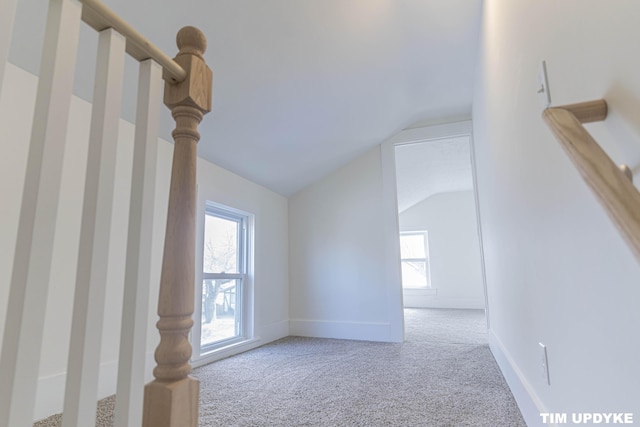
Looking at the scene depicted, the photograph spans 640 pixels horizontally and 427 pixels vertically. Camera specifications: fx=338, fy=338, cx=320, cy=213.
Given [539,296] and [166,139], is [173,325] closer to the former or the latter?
[539,296]

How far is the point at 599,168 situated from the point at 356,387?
6.35ft

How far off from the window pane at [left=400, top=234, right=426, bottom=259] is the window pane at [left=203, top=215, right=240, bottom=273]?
15.9 ft

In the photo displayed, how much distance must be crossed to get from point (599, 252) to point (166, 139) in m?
2.47

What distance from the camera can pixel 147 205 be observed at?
65 centimetres

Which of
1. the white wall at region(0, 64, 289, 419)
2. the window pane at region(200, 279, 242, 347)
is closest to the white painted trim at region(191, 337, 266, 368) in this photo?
the window pane at region(200, 279, 242, 347)

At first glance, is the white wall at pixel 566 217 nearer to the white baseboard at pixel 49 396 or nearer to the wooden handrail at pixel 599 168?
the wooden handrail at pixel 599 168

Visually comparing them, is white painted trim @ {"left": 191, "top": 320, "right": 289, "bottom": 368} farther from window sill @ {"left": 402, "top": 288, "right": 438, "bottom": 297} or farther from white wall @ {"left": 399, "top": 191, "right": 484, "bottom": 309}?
white wall @ {"left": 399, "top": 191, "right": 484, "bottom": 309}

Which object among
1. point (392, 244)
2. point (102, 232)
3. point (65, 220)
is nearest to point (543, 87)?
point (102, 232)

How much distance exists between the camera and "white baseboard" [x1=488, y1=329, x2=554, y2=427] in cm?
134

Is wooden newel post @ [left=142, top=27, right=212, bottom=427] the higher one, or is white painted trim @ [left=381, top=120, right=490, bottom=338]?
white painted trim @ [left=381, top=120, right=490, bottom=338]

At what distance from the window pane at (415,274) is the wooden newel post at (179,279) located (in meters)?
7.00

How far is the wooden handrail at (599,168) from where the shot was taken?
43 cm

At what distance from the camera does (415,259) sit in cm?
733

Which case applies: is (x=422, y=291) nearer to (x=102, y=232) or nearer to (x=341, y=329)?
(x=341, y=329)
